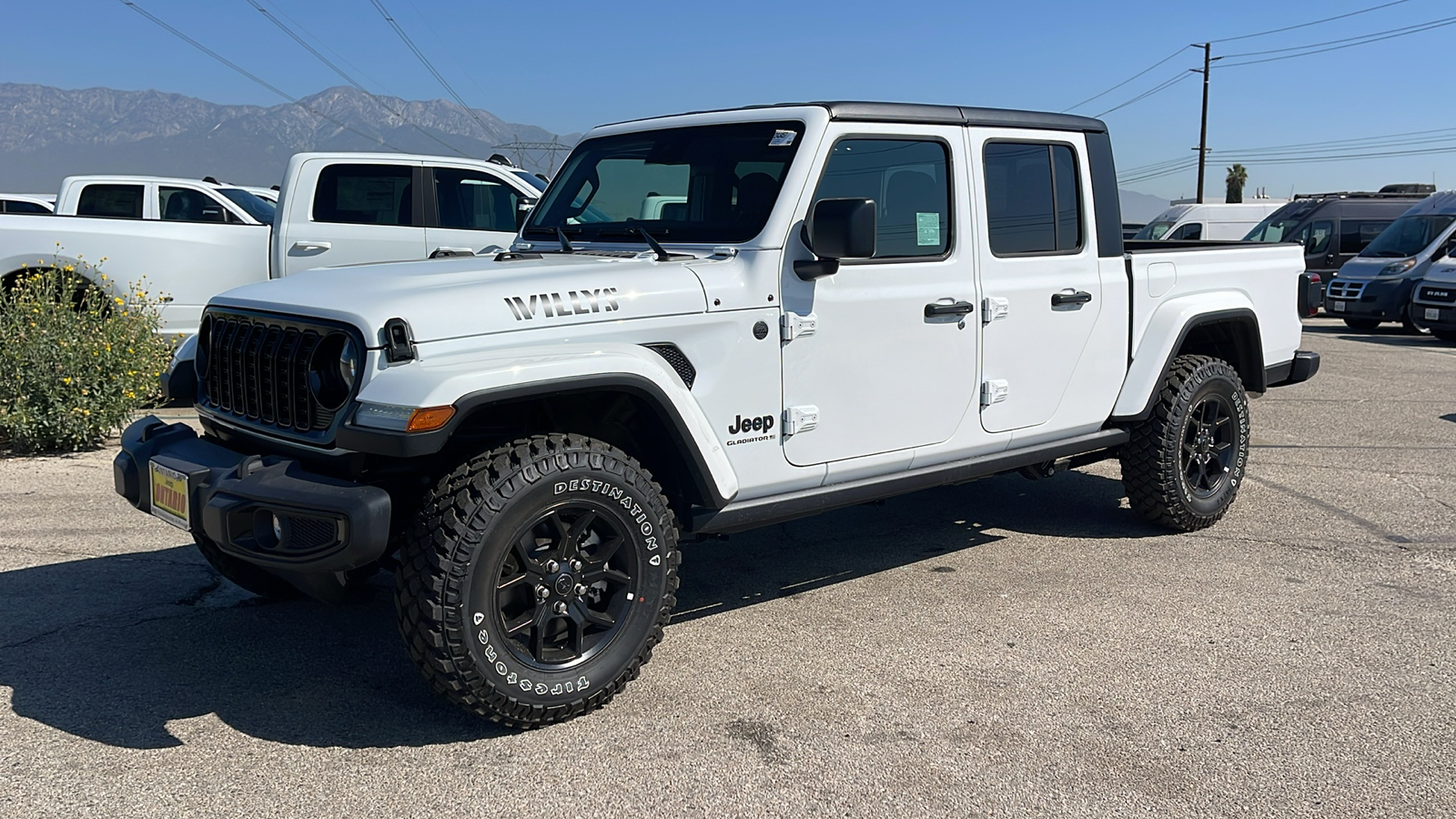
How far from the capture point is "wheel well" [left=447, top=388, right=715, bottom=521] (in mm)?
3777

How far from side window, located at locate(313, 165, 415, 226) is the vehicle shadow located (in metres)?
4.66

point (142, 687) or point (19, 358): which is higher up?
point (19, 358)

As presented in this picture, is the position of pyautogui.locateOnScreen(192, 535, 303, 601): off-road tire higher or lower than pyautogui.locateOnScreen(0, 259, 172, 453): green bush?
lower

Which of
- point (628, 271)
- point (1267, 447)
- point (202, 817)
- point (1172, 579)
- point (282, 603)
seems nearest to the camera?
point (202, 817)

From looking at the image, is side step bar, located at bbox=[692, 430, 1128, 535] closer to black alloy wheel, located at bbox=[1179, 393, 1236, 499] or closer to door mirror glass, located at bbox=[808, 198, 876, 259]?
black alloy wheel, located at bbox=[1179, 393, 1236, 499]

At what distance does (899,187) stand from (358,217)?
6.29 meters

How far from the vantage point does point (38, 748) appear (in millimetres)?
3469

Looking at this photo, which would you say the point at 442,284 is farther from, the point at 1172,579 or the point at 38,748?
the point at 1172,579

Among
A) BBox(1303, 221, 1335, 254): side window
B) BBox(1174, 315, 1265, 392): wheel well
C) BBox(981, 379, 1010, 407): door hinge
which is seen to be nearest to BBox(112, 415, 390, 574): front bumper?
BBox(981, 379, 1010, 407): door hinge

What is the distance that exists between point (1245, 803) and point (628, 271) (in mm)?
2425

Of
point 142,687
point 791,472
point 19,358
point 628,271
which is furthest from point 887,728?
point 19,358

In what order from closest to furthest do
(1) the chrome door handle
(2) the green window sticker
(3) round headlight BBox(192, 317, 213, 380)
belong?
1. (3) round headlight BBox(192, 317, 213, 380)
2. (2) the green window sticker
3. (1) the chrome door handle

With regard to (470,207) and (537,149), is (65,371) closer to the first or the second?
(470,207)

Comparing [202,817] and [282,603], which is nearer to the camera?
[202,817]
